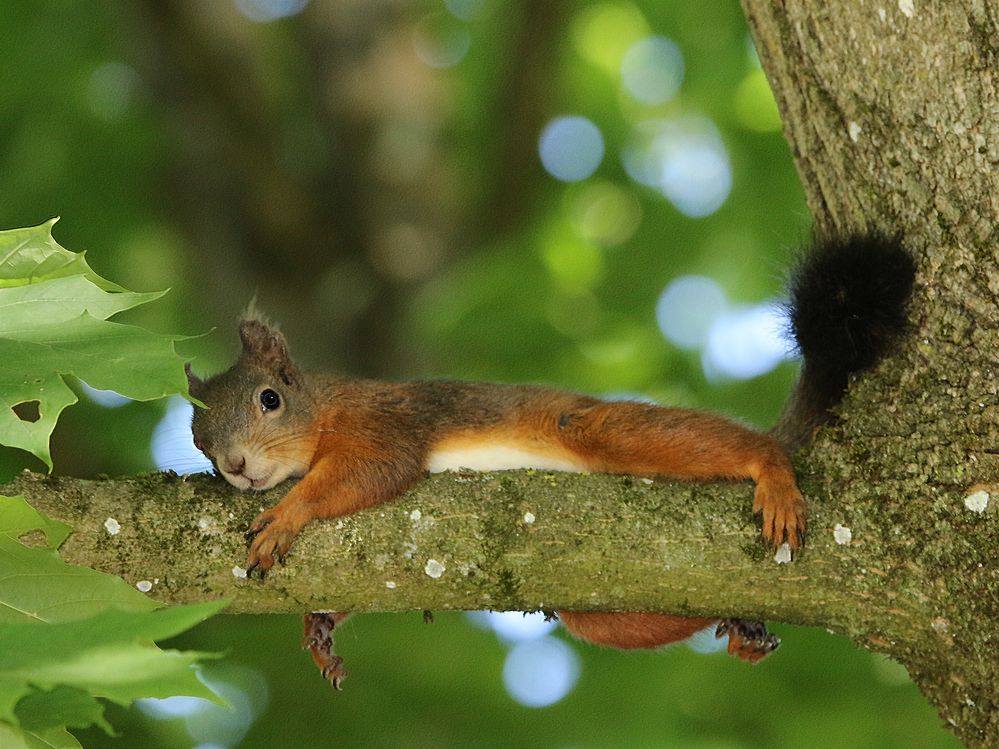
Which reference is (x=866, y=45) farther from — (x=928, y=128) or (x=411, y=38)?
(x=411, y=38)

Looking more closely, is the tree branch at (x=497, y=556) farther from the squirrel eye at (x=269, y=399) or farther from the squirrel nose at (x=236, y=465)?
the squirrel eye at (x=269, y=399)

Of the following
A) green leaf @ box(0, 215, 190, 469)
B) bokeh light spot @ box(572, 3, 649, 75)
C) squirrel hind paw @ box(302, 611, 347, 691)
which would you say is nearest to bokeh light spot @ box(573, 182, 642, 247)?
bokeh light spot @ box(572, 3, 649, 75)

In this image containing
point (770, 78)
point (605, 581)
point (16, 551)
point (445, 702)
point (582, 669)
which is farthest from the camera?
point (582, 669)

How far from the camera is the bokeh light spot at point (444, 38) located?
6.80 meters

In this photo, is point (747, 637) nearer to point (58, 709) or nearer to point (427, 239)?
point (58, 709)

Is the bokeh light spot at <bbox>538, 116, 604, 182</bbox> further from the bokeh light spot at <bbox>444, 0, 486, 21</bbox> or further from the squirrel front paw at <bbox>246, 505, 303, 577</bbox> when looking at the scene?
the squirrel front paw at <bbox>246, 505, 303, 577</bbox>

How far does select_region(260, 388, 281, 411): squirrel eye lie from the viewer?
3.78m

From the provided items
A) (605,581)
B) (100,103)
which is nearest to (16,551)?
(605,581)

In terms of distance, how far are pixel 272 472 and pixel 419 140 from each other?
10.1ft

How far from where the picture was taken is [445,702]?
4809mm

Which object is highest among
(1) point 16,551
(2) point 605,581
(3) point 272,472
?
(1) point 16,551

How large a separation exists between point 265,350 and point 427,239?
239cm

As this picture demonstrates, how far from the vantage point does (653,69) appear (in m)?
7.26

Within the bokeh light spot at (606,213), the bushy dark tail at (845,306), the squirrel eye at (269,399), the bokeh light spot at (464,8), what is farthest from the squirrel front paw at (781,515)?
the bokeh light spot at (464,8)
